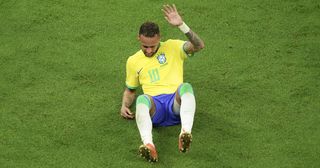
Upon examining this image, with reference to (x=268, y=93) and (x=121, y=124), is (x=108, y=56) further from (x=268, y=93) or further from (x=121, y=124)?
(x=268, y=93)

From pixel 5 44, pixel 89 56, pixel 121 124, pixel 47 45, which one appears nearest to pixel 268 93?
pixel 121 124

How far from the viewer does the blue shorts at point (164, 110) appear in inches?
200

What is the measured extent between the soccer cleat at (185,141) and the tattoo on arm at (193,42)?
2.54ft

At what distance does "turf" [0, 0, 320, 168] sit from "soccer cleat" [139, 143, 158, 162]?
0.07 m

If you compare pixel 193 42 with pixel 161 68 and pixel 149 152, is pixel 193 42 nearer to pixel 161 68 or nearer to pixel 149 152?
pixel 161 68

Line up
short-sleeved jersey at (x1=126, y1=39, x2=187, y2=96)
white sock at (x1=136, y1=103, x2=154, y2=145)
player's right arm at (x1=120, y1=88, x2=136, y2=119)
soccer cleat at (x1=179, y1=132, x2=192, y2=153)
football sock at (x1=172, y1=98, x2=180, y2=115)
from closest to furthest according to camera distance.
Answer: soccer cleat at (x1=179, y1=132, x2=192, y2=153) < white sock at (x1=136, y1=103, x2=154, y2=145) < football sock at (x1=172, y1=98, x2=180, y2=115) < short-sleeved jersey at (x1=126, y1=39, x2=187, y2=96) < player's right arm at (x1=120, y1=88, x2=136, y2=119)

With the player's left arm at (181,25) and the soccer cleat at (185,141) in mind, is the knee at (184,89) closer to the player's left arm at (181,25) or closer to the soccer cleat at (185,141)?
the player's left arm at (181,25)

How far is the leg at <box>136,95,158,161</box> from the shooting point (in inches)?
184

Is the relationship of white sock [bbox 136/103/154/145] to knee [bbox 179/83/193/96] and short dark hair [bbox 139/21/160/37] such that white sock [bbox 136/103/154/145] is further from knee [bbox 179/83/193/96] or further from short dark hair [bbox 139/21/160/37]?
short dark hair [bbox 139/21/160/37]

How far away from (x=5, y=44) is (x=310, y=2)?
10.8ft

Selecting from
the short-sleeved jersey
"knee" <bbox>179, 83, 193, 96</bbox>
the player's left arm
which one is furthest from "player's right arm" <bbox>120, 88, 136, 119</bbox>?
the player's left arm

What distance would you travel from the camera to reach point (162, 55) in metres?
5.18

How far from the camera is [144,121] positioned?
484 cm

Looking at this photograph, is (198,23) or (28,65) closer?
(28,65)
